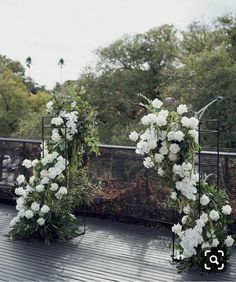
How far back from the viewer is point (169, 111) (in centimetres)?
375

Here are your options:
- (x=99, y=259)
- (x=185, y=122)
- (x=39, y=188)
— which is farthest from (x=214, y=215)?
(x=39, y=188)

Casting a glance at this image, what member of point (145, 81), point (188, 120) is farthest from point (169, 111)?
point (145, 81)

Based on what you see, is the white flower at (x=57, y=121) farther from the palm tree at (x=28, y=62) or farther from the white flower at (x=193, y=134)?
the palm tree at (x=28, y=62)

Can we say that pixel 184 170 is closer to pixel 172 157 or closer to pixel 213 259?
pixel 172 157

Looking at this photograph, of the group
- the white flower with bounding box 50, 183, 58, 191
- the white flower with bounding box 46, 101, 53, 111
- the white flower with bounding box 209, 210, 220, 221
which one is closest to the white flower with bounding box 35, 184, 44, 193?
the white flower with bounding box 50, 183, 58, 191

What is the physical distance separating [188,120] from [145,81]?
1614 cm

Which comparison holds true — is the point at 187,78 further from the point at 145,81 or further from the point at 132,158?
the point at 132,158

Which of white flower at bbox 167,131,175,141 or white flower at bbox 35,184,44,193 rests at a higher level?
white flower at bbox 167,131,175,141

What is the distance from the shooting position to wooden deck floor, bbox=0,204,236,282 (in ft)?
11.6

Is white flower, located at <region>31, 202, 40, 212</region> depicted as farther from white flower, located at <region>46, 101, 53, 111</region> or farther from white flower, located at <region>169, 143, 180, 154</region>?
white flower, located at <region>169, 143, 180, 154</region>
